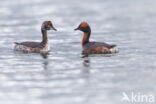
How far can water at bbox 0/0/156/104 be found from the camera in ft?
57.9

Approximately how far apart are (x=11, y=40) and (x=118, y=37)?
5040mm

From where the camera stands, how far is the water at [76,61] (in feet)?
57.9

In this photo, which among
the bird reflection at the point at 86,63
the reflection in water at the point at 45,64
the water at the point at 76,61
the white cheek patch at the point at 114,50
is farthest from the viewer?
the white cheek patch at the point at 114,50

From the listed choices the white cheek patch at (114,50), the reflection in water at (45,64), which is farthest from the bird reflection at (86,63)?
the white cheek patch at (114,50)

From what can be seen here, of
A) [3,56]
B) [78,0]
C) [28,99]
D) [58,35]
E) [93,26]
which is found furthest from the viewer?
[78,0]

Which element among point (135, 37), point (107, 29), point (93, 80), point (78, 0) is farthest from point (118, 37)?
point (78, 0)

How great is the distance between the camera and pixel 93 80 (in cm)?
1928

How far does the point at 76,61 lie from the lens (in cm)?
2266

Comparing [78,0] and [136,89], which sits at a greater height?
[78,0]

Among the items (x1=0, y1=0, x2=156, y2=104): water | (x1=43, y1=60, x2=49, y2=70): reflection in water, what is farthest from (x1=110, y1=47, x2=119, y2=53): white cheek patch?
(x1=43, y1=60, x2=49, y2=70): reflection in water

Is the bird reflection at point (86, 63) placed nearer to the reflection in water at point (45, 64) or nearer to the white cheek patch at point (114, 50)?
the reflection in water at point (45, 64)

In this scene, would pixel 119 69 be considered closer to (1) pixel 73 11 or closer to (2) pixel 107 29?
(2) pixel 107 29

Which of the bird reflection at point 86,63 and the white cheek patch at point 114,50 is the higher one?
the white cheek patch at point 114,50

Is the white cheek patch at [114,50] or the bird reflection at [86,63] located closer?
the bird reflection at [86,63]
